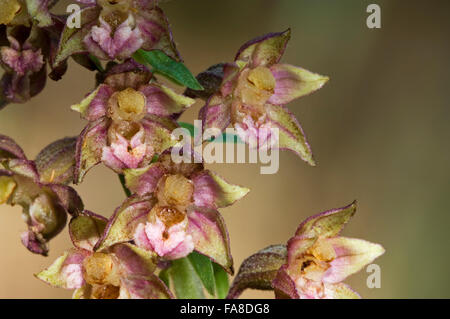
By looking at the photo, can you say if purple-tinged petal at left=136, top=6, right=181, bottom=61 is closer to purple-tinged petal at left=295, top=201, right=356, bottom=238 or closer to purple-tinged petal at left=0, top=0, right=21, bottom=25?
purple-tinged petal at left=0, top=0, right=21, bottom=25

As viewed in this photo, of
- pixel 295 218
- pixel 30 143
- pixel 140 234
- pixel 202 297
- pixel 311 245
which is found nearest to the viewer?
pixel 140 234

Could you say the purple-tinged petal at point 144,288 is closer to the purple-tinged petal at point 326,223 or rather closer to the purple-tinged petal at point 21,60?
the purple-tinged petal at point 326,223

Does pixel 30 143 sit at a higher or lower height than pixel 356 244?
higher

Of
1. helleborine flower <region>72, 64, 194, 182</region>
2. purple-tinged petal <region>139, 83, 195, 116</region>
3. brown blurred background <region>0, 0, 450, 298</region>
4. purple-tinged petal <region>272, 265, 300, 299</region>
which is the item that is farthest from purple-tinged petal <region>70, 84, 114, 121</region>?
brown blurred background <region>0, 0, 450, 298</region>

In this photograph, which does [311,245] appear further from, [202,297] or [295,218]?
[295,218]

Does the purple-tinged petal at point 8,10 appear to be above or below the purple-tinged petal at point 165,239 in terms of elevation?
above

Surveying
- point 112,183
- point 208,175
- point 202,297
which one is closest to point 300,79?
point 208,175

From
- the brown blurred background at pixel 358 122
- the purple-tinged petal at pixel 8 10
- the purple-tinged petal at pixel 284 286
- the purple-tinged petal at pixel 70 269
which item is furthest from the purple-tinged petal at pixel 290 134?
the brown blurred background at pixel 358 122
